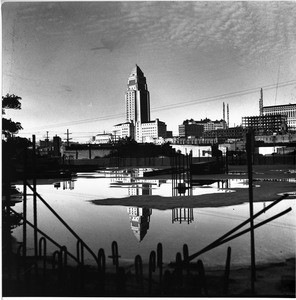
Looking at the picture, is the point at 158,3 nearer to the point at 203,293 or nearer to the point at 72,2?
the point at 72,2

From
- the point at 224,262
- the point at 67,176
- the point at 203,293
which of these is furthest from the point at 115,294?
the point at 67,176

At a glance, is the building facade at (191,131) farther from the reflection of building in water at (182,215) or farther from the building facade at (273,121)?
the reflection of building in water at (182,215)

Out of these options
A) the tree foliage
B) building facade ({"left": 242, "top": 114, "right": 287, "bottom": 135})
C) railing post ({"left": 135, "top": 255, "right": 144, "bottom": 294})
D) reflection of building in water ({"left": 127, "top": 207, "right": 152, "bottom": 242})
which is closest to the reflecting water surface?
reflection of building in water ({"left": 127, "top": 207, "right": 152, "bottom": 242})

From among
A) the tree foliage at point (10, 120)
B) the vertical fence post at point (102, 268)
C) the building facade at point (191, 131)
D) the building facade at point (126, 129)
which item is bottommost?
the vertical fence post at point (102, 268)

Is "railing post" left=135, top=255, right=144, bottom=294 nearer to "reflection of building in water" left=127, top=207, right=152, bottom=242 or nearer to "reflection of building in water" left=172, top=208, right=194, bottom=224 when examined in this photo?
"reflection of building in water" left=127, top=207, right=152, bottom=242

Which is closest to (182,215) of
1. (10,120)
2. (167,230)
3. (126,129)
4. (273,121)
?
(167,230)

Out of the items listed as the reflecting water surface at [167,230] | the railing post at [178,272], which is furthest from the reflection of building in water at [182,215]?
the railing post at [178,272]
